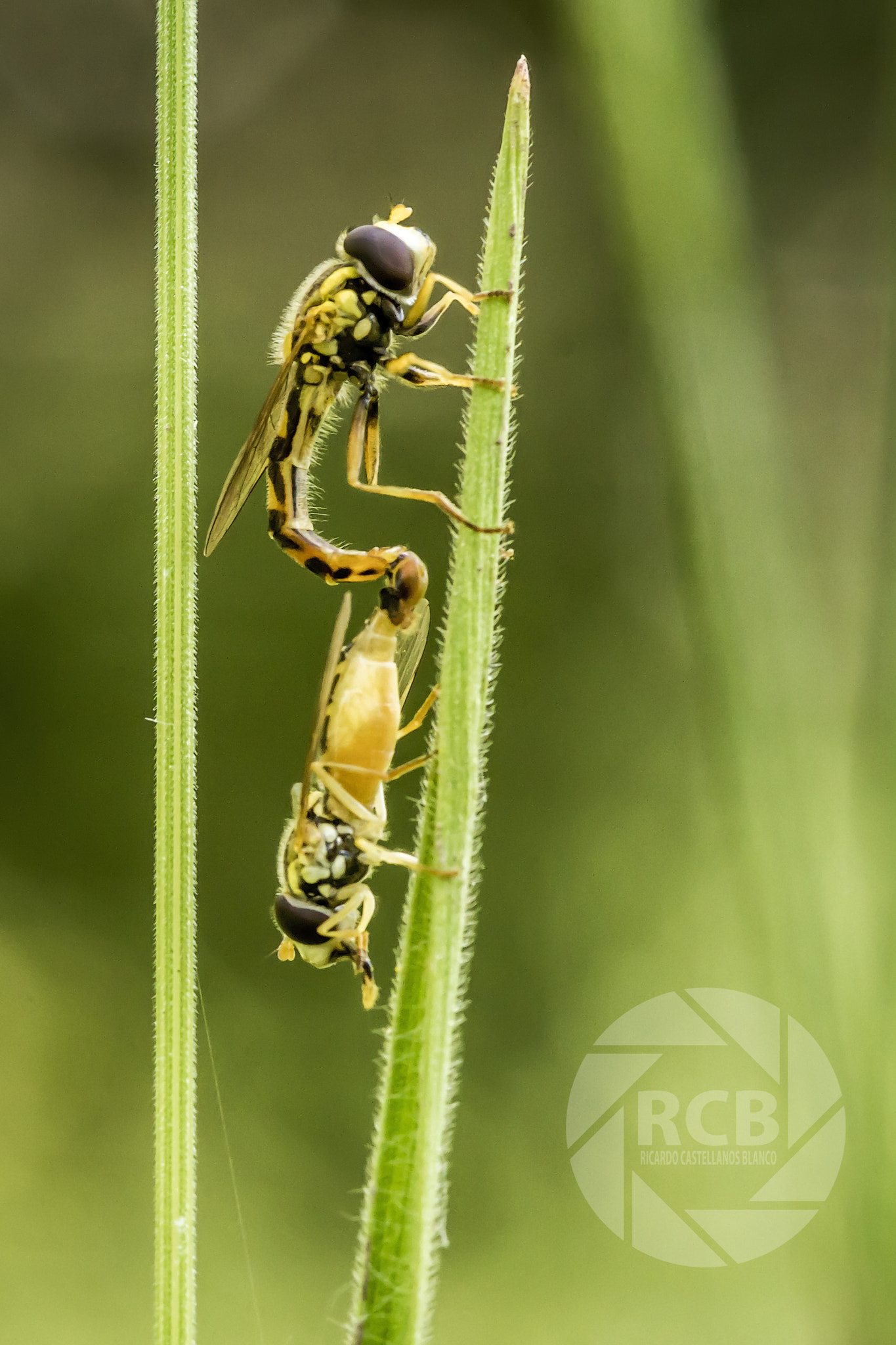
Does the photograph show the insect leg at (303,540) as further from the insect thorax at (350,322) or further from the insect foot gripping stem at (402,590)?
the insect thorax at (350,322)

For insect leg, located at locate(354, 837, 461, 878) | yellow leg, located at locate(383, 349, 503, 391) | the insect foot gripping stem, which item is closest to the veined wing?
yellow leg, located at locate(383, 349, 503, 391)

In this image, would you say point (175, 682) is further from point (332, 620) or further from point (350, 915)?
point (332, 620)

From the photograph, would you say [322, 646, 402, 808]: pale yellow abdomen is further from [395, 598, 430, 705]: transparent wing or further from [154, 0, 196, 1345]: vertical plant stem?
[154, 0, 196, 1345]: vertical plant stem

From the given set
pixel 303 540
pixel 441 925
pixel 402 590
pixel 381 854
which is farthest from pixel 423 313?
pixel 441 925

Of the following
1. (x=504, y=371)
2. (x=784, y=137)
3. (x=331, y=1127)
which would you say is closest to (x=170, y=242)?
(x=504, y=371)

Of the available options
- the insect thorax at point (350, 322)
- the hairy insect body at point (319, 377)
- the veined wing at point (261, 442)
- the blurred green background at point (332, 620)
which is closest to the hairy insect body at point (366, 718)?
the hairy insect body at point (319, 377)
